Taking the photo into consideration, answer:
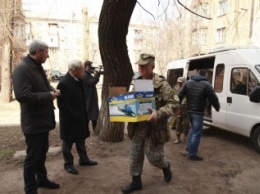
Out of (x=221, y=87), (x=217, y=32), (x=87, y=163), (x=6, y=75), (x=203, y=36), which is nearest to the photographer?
(x=87, y=163)

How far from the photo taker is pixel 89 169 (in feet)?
15.6

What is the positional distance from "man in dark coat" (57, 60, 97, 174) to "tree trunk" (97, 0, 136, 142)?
1.43 meters

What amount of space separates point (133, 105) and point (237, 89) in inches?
155

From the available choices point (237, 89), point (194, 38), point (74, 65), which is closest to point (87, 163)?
point (74, 65)

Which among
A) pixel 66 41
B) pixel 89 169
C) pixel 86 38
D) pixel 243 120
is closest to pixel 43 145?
pixel 89 169

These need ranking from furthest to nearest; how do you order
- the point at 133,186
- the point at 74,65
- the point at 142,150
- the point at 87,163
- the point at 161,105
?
the point at 87,163
the point at 74,65
the point at 133,186
the point at 142,150
the point at 161,105

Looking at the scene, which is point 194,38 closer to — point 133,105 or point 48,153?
point 48,153

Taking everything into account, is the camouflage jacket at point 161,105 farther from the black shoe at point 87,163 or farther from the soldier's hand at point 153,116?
the black shoe at point 87,163

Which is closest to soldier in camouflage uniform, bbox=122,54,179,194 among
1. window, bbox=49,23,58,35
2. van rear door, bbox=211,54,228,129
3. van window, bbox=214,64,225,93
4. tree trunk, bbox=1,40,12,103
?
van rear door, bbox=211,54,228,129

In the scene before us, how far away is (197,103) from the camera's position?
530 centimetres

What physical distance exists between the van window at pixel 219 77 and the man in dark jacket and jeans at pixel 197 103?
165 cm

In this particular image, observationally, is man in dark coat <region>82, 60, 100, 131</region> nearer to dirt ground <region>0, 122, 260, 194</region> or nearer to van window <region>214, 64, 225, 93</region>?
dirt ground <region>0, 122, 260, 194</region>

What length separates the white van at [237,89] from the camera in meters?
5.81

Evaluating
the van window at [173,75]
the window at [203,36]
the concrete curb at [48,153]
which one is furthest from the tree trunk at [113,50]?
the window at [203,36]
